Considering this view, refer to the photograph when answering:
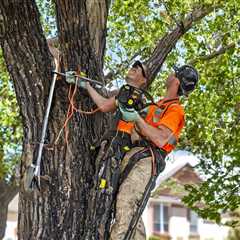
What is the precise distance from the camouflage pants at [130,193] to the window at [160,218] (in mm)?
27292

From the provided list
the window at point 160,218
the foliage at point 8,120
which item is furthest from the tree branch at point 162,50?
the window at point 160,218

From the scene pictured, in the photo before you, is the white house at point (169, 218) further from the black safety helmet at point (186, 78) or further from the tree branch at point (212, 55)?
the black safety helmet at point (186, 78)

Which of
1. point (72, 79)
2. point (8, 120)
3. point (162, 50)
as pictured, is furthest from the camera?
point (8, 120)

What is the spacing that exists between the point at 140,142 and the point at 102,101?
1.56ft

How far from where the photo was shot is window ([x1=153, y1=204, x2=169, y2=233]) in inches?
1256

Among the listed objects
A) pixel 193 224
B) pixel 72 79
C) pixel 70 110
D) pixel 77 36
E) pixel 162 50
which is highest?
pixel 162 50

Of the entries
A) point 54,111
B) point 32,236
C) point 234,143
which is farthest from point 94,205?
point 234,143

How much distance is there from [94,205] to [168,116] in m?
0.96

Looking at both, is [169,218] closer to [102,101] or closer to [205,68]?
[205,68]

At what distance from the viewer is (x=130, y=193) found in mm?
4762

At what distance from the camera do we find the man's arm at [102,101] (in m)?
4.89

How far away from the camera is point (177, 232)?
32.1 m

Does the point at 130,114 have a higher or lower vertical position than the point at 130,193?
higher

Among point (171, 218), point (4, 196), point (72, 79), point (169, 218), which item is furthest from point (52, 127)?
point (169, 218)
